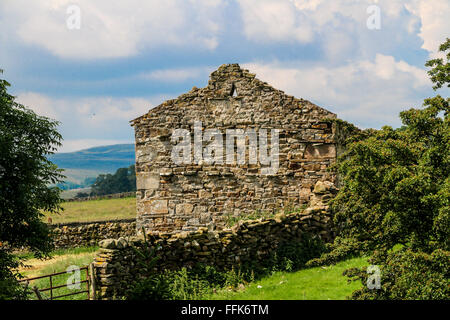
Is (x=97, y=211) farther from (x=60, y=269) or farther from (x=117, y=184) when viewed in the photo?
(x=117, y=184)

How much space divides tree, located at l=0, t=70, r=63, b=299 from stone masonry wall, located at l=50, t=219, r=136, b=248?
12615 millimetres

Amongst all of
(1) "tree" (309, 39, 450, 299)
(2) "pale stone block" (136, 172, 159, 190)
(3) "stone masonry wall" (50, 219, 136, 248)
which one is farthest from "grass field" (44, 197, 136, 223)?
(1) "tree" (309, 39, 450, 299)

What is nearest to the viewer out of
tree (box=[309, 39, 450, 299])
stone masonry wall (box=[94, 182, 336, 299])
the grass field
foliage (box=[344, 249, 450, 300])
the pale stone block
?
foliage (box=[344, 249, 450, 300])

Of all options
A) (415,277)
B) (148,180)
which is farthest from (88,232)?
(415,277)

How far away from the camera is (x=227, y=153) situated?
14.6 m

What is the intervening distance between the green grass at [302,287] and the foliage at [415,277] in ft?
5.28

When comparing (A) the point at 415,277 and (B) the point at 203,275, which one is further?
(B) the point at 203,275

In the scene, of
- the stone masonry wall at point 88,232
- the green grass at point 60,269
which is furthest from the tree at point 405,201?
the stone masonry wall at point 88,232

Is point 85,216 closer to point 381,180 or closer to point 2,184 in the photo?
point 2,184

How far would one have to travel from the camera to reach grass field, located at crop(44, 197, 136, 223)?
96.4 feet

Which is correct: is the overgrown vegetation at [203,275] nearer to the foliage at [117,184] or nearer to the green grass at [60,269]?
the green grass at [60,269]

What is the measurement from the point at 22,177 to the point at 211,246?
17.0ft

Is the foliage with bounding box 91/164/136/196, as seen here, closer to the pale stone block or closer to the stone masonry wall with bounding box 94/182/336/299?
the pale stone block

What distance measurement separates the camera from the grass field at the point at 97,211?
96.4 ft
